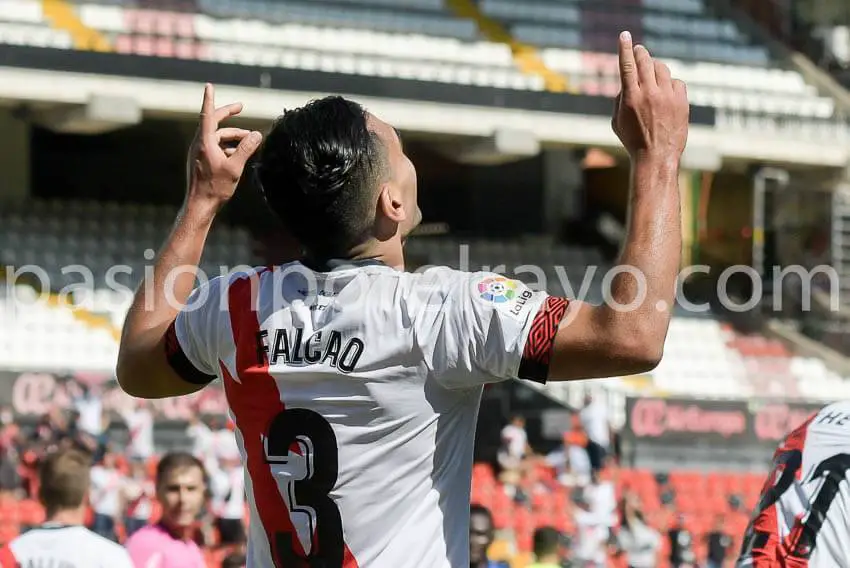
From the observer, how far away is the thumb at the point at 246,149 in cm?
266

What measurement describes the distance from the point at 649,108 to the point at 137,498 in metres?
9.31

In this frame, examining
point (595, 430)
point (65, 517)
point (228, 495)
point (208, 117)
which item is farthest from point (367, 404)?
point (595, 430)

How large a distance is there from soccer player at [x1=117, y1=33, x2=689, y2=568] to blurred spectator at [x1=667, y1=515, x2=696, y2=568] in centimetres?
1012

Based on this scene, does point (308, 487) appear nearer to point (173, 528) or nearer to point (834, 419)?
point (834, 419)

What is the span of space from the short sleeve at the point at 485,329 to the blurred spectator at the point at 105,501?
9.70 meters

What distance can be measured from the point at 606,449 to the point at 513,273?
466 centimetres

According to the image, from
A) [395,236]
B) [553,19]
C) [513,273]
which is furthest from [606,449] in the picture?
[395,236]

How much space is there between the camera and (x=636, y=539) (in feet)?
41.8

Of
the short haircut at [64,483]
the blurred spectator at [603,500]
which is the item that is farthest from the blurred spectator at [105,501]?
the short haircut at [64,483]

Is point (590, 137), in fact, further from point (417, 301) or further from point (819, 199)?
point (417, 301)

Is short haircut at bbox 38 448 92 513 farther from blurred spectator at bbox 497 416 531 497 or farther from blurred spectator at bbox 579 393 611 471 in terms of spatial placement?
blurred spectator at bbox 579 393 611 471

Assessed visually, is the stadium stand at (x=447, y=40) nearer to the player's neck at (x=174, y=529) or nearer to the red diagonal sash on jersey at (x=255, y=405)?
the player's neck at (x=174, y=529)

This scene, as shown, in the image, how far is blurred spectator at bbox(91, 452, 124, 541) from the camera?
11.7 metres

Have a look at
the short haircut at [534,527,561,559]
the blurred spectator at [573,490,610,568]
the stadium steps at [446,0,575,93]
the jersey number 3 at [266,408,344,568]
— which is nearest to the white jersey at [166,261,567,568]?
the jersey number 3 at [266,408,344,568]
